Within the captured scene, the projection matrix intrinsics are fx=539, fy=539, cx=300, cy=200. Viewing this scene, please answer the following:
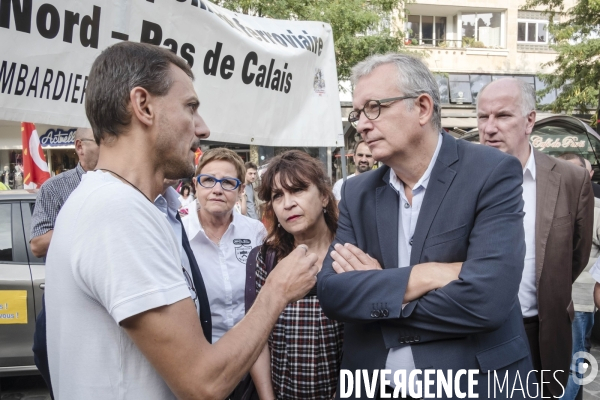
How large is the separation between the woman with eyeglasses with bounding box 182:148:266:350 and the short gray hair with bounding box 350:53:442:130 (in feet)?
4.71

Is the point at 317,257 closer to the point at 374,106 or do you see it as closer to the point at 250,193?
the point at 374,106

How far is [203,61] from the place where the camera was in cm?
329

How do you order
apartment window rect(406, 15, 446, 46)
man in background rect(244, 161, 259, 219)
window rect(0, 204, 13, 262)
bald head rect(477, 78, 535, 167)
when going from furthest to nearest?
apartment window rect(406, 15, 446, 46) < man in background rect(244, 161, 259, 219) < window rect(0, 204, 13, 262) < bald head rect(477, 78, 535, 167)

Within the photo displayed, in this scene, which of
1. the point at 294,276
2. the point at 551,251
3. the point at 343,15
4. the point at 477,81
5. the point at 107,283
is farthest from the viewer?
the point at 477,81

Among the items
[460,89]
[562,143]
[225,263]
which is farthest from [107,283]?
[460,89]

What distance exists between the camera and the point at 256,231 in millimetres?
3605

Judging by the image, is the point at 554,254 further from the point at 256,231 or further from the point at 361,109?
the point at 256,231

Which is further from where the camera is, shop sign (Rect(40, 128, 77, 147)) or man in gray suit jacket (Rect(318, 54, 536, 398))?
shop sign (Rect(40, 128, 77, 147))

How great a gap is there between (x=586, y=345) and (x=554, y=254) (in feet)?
6.33

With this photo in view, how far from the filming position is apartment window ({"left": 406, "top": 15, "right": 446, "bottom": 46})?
84.6ft

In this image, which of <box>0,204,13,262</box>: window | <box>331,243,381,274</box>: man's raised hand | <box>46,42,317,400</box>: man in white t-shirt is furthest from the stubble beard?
<box>0,204,13,262</box>: window

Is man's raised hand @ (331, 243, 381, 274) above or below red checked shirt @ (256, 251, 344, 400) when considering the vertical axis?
above

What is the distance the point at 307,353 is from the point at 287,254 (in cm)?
53

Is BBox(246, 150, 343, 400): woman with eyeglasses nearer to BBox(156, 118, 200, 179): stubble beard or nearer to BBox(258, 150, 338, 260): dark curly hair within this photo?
BBox(258, 150, 338, 260): dark curly hair
